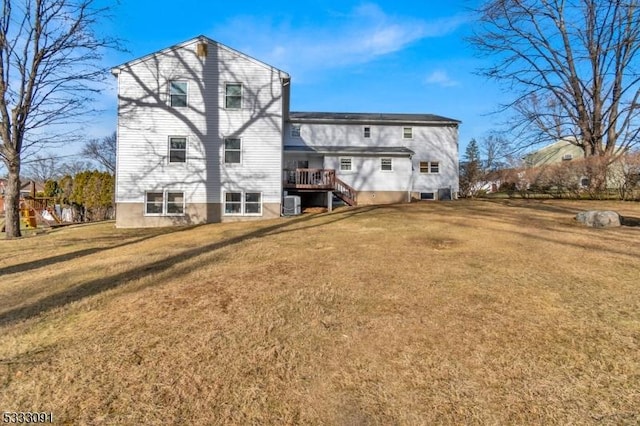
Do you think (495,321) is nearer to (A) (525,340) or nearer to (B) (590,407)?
(A) (525,340)

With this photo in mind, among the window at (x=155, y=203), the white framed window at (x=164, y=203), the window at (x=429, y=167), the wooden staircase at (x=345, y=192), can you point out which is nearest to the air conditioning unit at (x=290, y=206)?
the wooden staircase at (x=345, y=192)

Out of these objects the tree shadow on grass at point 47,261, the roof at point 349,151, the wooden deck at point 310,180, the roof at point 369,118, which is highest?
the roof at point 369,118

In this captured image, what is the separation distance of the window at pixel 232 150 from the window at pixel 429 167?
50.8ft

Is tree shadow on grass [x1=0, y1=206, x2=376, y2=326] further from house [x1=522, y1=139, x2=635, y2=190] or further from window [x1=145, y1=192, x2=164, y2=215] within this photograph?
house [x1=522, y1=139, x2=635, y2=190]

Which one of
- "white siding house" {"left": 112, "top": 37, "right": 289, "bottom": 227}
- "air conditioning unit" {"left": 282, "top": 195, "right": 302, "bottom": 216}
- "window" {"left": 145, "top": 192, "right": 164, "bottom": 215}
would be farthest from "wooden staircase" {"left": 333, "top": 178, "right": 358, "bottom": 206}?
"window" {"left": 145, "top": 192, "right": 164, "bottom": 215}

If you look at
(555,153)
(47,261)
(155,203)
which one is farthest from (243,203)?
(555,153)

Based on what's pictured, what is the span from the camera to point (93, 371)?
3553 millimetres

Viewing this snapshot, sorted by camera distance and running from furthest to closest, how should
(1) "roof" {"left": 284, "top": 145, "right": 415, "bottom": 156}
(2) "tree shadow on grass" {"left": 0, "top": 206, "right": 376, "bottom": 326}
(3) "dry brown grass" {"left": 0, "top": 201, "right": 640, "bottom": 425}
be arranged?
1. (1) "roof" {"left": 284, "top": 145, "right": 415, "bottom": 156}
2. (2) "tree shadow on grass" {"left": 0, "top": 206, "right": 376, "bottom": 326}
3. (3) "dry brown grass" {"left": 0, "top": 201, "right": 640, "bottom": 425}

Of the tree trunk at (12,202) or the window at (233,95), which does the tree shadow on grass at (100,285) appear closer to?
the window at (233,95)

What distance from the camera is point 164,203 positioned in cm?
1683

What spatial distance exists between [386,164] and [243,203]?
1118 centimetres

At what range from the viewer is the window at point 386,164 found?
2428 cm

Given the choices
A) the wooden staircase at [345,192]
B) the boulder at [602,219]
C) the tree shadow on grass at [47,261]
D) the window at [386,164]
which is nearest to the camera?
the tree shadow on grass at [47,261]

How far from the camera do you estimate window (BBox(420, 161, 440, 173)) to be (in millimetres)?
27375
